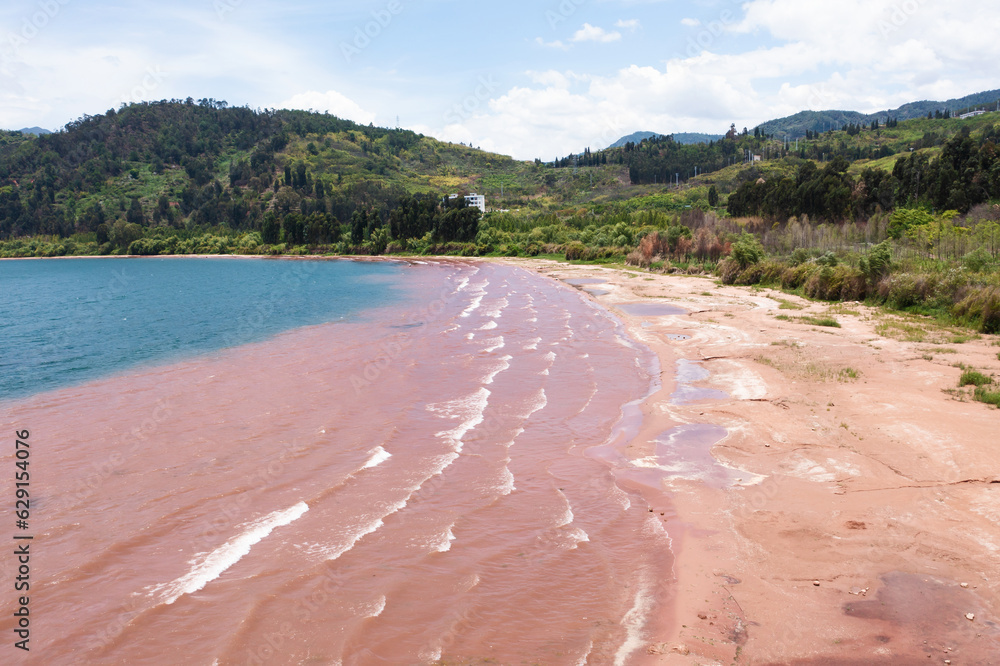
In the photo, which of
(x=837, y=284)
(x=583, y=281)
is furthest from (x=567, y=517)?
(x=583, y=281)

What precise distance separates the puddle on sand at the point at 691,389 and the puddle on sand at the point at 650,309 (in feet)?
31.8

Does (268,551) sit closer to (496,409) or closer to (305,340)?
(496,409)

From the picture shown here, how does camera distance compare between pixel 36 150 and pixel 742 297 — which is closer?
pixel 742 297

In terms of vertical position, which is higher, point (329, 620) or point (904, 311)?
point (904, 311)

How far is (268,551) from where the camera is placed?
300 inches

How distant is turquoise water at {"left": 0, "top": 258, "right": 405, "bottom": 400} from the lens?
2138 centimetres

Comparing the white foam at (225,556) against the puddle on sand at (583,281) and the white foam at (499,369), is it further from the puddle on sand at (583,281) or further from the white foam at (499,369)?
the puddle on sand at (583,281)

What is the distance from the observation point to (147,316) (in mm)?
35188

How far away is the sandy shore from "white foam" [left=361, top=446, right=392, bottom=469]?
14.8 ft

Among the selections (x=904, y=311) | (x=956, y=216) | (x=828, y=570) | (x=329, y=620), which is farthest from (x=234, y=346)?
(x=956, y=216)

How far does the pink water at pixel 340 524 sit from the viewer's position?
19.5ft

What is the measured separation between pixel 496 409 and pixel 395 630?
8.32m

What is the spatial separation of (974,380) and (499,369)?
1147 cm

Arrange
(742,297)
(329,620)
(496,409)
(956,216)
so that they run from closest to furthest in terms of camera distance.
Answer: (329,620)
(496,409)
(742,297)
(956,216)
